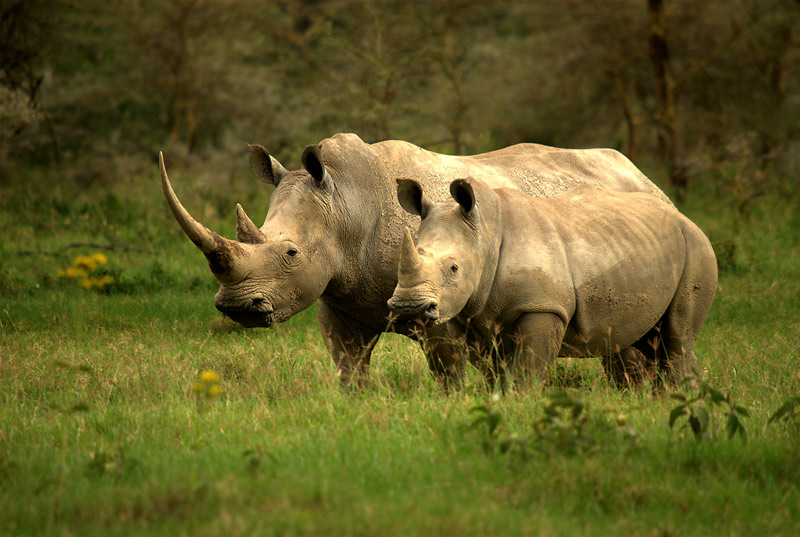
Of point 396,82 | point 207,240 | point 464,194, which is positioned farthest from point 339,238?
point 396,82

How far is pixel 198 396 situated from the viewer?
215 inches

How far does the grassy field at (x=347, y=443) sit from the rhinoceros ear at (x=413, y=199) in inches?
40.8

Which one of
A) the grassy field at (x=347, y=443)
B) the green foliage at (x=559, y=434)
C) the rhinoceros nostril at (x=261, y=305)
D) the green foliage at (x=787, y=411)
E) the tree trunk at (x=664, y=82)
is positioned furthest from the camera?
the tree trunk at (x=664, y=82)

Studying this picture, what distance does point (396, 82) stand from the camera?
1582 centimetres

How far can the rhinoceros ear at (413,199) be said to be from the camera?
209 inches

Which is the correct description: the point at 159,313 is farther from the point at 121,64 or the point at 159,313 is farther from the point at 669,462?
the point at 121,64

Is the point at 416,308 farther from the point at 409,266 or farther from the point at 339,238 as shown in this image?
the point at 339,238

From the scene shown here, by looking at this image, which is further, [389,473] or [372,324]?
[372,324]

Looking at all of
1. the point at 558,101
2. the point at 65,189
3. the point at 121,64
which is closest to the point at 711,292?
the point at 65,189

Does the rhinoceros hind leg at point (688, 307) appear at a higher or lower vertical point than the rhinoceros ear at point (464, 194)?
lower

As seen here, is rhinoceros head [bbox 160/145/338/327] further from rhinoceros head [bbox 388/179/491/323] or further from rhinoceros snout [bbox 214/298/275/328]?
rhinoceros head [bbox 388/179/491/323]

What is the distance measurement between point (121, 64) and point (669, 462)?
17.3 m

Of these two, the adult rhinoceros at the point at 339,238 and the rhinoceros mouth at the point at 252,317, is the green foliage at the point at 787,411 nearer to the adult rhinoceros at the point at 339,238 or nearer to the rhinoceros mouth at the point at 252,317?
the adult rhinoceros at the point at 339,238

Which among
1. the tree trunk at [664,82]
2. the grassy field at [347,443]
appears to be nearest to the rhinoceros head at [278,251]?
the grassy field at [347,443]
